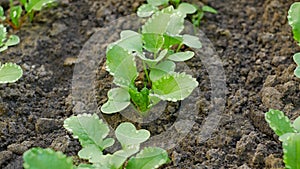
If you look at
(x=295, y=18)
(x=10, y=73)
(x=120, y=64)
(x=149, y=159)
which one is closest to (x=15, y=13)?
(x=10, y=73)

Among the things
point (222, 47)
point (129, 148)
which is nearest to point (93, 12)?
point (222, 47)

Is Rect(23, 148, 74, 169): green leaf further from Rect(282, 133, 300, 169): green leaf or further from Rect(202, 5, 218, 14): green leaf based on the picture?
Rect(202, 5, 218, 14): green leaf

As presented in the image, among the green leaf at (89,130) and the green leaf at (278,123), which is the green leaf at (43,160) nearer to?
the green leaf at (89,130)

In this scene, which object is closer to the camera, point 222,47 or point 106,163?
point 106,163

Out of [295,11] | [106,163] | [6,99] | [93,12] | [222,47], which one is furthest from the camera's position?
[93,12]

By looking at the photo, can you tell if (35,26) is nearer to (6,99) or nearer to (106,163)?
(6,99)

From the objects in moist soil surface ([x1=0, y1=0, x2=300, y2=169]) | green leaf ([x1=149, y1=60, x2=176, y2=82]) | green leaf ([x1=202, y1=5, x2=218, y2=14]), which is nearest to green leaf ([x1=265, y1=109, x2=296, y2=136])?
moist soil surface ([x1=0, y1=0, x2=300, y2=169])

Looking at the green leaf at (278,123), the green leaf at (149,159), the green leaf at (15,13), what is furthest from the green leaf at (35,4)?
the green leaf at (278,123)
